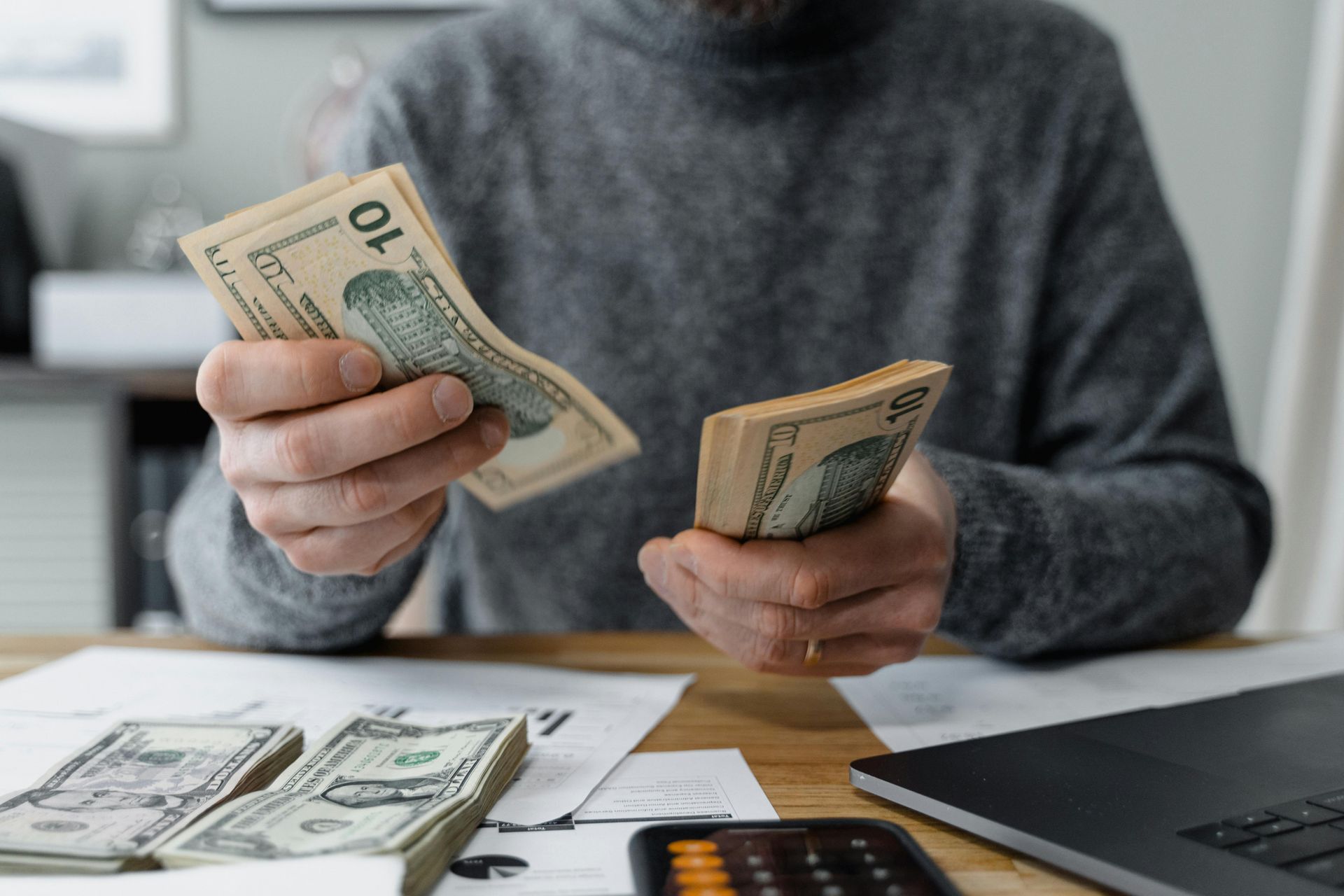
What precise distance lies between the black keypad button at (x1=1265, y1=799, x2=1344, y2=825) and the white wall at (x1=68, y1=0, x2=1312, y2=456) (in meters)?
1.79

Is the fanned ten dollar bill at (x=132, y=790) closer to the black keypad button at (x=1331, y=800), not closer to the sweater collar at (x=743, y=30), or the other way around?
the black keypad button at (x=1331, y=800)

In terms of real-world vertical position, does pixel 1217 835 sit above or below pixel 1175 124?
below

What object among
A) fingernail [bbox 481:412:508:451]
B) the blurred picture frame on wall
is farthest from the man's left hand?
the blurred picture frame on wall

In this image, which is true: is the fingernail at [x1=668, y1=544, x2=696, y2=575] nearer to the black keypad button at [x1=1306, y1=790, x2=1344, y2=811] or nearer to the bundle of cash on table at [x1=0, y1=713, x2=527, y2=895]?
the bundle of cash on table at [x1=0, y1=713, x2=527, y2=895]

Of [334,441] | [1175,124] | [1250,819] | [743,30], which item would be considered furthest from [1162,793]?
[1175,124]

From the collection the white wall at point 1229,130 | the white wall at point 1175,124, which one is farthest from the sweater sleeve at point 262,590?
the white wall at point 1229,130

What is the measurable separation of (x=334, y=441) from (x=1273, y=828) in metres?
0.45

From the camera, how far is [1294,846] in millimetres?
361

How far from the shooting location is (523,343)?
3.06ft

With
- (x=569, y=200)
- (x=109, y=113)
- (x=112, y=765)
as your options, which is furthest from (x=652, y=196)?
(x=109, y=113)

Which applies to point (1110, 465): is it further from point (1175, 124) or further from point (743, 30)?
point (1175, 124)

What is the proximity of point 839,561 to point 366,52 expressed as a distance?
1.79 m

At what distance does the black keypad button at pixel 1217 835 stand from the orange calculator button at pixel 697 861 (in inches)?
7.1

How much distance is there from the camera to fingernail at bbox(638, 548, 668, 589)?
0.53 m
